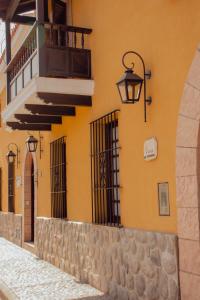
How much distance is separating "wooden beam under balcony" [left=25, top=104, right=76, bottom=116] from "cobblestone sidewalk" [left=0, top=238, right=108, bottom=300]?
126 inches

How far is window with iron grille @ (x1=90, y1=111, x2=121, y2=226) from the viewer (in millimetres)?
7676

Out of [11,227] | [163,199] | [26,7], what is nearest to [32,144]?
[26,7]

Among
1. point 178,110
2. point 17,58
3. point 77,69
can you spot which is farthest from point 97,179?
point 17,58

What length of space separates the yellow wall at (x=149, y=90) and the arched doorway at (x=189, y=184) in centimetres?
23

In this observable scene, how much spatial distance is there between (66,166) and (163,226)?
436cm

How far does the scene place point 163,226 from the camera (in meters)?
5.93

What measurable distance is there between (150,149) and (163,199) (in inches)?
28.2

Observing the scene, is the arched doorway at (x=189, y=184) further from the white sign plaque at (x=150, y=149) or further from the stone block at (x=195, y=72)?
the white sign plaque at (x=150, y=149)

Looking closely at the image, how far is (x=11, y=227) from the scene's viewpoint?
1612 centimetres

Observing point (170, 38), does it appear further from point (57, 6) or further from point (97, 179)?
point (57, 6)

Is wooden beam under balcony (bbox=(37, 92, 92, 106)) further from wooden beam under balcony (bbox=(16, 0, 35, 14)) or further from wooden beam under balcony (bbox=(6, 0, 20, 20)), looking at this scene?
wooden beam under balcony (bbox=(16, 0, 35, 14))

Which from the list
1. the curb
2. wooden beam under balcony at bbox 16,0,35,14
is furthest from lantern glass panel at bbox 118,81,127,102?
wooden beam under balcony at bbox 16,0,35,14

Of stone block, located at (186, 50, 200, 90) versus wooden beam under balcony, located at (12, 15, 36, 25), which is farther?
wooden beam under balcony, located at (12, 15, 36, 25)

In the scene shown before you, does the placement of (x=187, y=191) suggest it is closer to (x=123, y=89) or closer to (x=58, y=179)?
(x=123, y=89)
